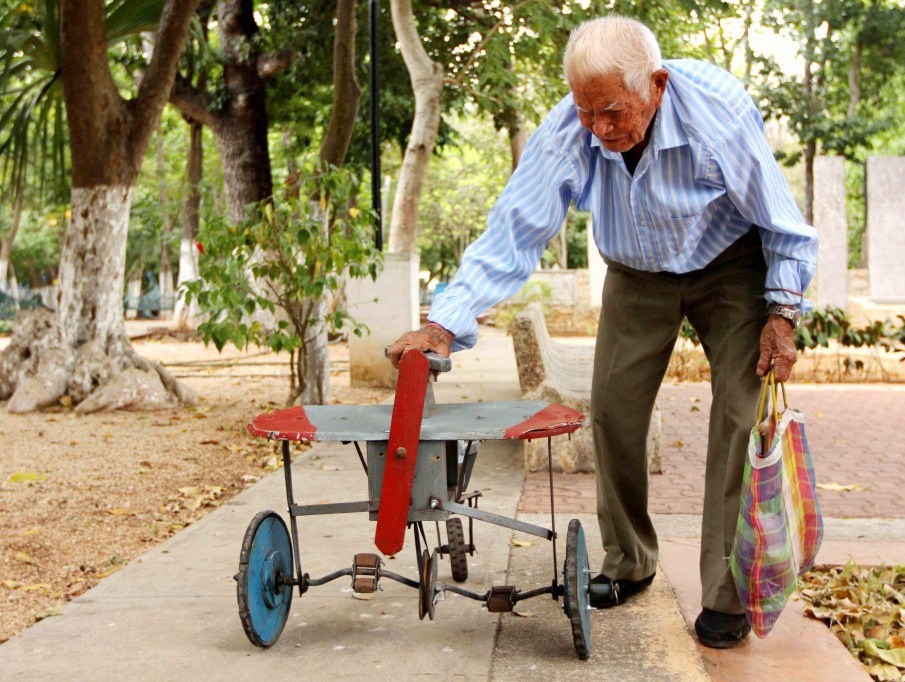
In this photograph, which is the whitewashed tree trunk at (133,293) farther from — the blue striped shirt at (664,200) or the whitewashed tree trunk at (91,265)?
the blue striped shirt at (664,200)

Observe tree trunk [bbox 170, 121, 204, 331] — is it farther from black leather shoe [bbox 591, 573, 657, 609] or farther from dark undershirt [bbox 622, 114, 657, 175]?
dark undershirt [bbox 622, 114, 657, 175]

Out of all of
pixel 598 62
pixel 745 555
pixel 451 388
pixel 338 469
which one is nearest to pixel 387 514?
pixel 745 555

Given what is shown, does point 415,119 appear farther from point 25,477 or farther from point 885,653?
point 885,653

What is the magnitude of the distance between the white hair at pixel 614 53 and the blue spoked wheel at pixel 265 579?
1.57 meters

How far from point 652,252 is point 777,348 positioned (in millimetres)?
471

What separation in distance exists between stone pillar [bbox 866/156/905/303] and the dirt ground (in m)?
11.1

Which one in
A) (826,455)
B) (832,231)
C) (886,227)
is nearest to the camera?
(826,455)

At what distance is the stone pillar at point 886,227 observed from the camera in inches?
720

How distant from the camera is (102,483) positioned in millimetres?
6254

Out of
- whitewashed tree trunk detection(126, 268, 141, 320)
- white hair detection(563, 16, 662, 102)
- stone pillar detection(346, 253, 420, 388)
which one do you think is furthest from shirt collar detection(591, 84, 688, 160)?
whitewashed tree trunk detection(126, 268, 141, 320)

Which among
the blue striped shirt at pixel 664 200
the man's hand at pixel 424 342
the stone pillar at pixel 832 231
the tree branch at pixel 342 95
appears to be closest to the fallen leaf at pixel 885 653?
the blue striped shirt at pixel 664 200

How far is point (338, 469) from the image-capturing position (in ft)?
21.4

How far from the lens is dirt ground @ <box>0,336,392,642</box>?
4508 mm

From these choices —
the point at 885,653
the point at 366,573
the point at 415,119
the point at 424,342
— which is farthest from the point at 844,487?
the point at 415,119
